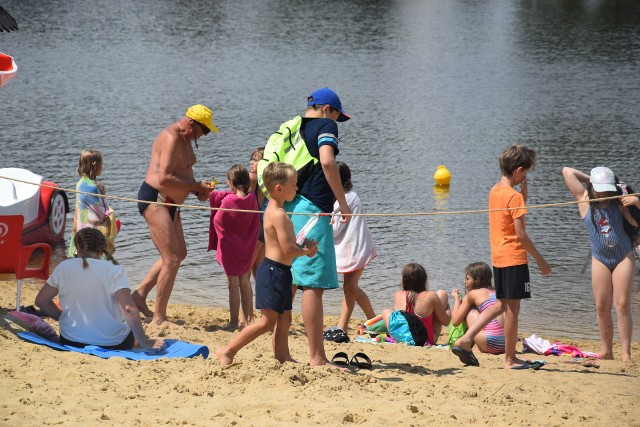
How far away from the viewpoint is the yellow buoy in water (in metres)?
15.1

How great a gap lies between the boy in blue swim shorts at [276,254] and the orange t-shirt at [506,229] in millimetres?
1424

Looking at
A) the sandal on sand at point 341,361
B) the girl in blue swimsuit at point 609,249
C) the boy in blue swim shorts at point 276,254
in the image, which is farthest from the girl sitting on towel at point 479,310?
the boy in blue swim shorts at point 276,254

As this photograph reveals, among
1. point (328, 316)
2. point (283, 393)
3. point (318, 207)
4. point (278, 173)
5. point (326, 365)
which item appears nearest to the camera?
point (283, 393)

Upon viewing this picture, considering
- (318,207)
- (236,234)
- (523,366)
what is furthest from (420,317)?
(318,207)

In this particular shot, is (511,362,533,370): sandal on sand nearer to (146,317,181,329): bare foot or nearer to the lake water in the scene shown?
the lake water

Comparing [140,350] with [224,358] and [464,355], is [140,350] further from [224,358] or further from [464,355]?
[464,355]

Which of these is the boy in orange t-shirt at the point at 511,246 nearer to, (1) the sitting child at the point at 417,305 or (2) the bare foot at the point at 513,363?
(2) the bare foot at the point at 513,363

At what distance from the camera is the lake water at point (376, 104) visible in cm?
1192

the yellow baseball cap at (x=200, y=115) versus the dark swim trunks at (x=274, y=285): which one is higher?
the yellow baseball cap at (x=200, y=115)

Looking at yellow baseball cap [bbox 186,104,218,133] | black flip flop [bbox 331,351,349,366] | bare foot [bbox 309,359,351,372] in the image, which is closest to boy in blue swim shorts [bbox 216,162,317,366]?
bare foot [bbox 309,359,351,372]

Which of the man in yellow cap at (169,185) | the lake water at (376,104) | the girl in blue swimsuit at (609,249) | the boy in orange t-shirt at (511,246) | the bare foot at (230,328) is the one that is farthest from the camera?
the lake water at (376,104)

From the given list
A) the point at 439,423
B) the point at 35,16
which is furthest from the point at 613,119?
the point at 35,16

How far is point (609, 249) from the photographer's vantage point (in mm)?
7805

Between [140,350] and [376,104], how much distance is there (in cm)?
1556
